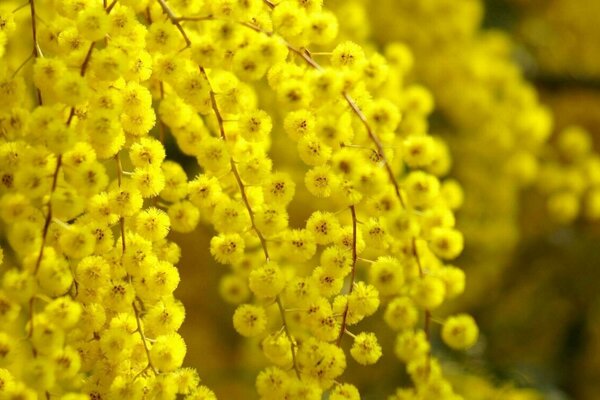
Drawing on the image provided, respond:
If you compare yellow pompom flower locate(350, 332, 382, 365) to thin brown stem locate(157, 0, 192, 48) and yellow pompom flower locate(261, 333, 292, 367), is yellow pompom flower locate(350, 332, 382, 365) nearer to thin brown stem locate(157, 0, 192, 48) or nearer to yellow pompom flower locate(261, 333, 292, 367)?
yellow pompom flower locate(261, 333, 292, 367)

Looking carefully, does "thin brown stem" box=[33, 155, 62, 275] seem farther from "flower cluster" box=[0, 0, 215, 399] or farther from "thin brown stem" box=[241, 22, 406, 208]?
"thin brown stem" box=[241, 22, 406, 208]

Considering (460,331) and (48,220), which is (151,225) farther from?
(460,331)

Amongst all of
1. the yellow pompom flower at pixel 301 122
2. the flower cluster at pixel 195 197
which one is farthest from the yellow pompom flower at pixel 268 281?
the yellow pompom flower at pixel 301 122

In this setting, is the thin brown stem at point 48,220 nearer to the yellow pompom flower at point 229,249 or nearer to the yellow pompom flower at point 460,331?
the yellow pompom flower at point 229,249

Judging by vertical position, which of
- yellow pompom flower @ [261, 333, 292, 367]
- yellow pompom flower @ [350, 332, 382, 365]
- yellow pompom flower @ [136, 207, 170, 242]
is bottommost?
yellow pompom flower @ [261, 333, 292, 367]

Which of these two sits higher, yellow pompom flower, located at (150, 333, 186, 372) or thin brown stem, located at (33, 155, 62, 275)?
thin brown stem, located at (33, 155, 62, 275)

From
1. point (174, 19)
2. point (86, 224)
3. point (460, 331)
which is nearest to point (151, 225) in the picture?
point (86, 224)

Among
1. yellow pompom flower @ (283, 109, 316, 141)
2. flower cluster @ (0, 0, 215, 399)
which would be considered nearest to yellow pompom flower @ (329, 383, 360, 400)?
flower cluster @ (0, 0, 215, 399)

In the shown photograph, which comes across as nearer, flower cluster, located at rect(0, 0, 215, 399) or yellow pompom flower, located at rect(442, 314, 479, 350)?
flower cluster, located at rect(0, 0, 215, 399)

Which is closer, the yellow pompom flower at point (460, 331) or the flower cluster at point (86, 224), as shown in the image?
the flower cluster at point (86, 224)

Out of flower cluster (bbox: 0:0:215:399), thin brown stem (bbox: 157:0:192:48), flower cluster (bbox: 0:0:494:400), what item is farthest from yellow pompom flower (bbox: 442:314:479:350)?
thin brown stem (bbox: 157:0:192:48)

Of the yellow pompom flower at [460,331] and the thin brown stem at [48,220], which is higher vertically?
the thin brown stem at [48,220]
